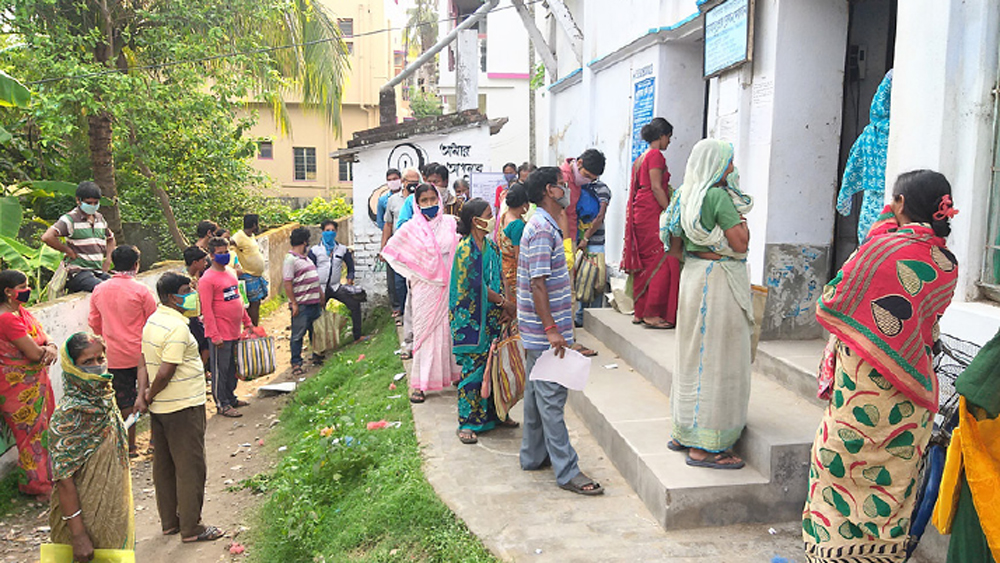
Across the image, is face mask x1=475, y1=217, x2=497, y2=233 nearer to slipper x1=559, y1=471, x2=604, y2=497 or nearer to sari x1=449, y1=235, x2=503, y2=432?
sari x1=449, y1=235, x2=503, y2=432

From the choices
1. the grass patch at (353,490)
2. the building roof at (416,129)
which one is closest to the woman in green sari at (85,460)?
the grass patch at (353,490)

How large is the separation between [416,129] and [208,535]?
7255mm

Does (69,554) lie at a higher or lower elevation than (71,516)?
lower

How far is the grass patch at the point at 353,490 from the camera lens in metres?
4.05

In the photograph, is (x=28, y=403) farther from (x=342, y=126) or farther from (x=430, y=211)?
(x=342, y=126)

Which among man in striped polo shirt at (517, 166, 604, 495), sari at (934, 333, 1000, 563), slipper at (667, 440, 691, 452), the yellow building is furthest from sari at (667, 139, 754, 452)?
the yellow building

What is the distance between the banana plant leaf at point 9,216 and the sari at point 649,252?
610cm

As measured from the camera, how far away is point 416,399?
6.37 meters

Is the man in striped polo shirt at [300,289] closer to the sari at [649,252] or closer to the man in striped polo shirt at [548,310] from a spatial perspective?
the sari at [649,252]

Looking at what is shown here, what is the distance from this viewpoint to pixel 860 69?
565cm

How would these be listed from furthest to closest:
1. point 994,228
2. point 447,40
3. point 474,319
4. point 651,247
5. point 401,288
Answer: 1. point 447,40
2. point 401,288
3. point 651,247
4. point 474,319
5. point 994,228

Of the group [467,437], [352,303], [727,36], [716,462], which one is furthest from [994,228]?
[352,303]

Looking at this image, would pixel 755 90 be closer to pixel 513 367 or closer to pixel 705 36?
pixel 705 36

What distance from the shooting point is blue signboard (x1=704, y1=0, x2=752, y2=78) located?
5461 millimetres
